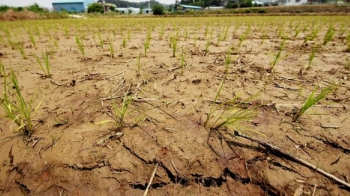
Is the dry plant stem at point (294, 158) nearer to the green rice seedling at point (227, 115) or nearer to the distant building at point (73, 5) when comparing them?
the green rice seedling at point (227, 115)

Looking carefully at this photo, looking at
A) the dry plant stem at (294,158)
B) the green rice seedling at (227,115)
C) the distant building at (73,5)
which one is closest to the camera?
the dry plant stem at (294,158)

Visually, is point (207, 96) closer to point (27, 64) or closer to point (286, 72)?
point (286, 72)

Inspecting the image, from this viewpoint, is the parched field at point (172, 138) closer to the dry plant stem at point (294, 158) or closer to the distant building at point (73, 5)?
the dry plant stem at point (294, 158)

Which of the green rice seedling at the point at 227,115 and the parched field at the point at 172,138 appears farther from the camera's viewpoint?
the green rice seedling at the point at 227,115

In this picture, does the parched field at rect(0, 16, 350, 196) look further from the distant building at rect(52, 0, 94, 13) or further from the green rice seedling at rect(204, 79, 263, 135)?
the distant building at rect(52, 0, 94, 13)

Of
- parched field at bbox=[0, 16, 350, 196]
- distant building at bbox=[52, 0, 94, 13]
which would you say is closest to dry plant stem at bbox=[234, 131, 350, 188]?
parched field at bbox=[0, 16, 350, 196]

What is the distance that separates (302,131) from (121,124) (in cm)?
108

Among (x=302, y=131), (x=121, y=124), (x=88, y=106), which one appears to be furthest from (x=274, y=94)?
(x=88, y=106)

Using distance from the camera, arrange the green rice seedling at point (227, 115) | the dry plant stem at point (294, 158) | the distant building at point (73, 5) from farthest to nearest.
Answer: the distant building at point (73, 5) → the green rice seedling at point (227, 115) → the dry plant stem at point (294, 158)

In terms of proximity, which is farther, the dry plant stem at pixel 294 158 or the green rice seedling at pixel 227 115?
the green rice seedling at pixel 227 115

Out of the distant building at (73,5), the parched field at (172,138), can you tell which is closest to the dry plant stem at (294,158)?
the parched field at (172,138)

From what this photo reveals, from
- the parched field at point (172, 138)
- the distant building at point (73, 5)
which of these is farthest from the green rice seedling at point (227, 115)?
the distant building at point (73, 5)

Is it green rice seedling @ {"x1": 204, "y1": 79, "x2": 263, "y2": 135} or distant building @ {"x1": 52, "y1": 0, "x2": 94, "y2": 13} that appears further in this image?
distant building @ {"x1": 52, "y1": 0, "x2": 94, "y2": 13}

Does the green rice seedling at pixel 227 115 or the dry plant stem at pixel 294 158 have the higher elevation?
the green rice seedling at pixel 227 115
